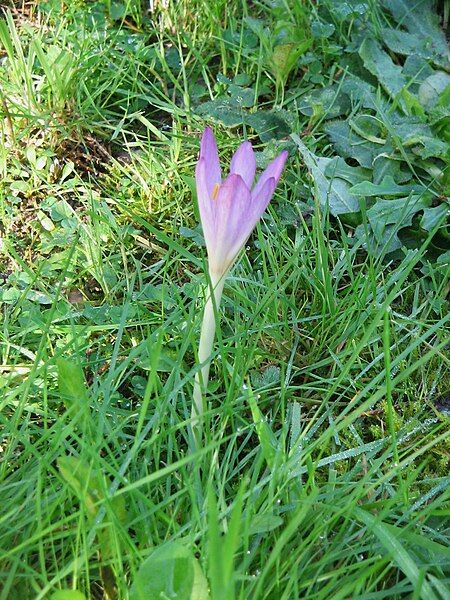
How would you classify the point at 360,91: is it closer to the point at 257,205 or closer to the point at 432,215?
the point at 432,215

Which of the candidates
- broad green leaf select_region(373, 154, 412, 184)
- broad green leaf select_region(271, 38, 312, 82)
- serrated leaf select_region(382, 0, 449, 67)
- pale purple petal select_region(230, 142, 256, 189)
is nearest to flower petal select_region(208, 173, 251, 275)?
pale purple petal select_region(230, 142, 256, 189)

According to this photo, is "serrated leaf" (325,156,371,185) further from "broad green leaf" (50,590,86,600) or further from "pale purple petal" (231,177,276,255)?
"broad green leaf" (50,590,86,600)

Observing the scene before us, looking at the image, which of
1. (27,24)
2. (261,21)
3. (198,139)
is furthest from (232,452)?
(27,24)

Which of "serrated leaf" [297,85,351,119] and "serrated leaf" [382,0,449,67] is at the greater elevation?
"serrated leaf" [382,0,449,67]

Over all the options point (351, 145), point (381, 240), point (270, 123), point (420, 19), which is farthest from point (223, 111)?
point (420, 19)

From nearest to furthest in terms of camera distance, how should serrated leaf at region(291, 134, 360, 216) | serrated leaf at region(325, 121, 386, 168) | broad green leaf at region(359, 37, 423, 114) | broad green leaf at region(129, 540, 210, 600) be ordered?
broad green leaf at region(129, 540, 210, 600) → serrated leaf at region(291, 134, 360, 216) → serrated leaf at region(325, 121, 386, 168) → broad green leaf at region(359, 37, 423, 114)
